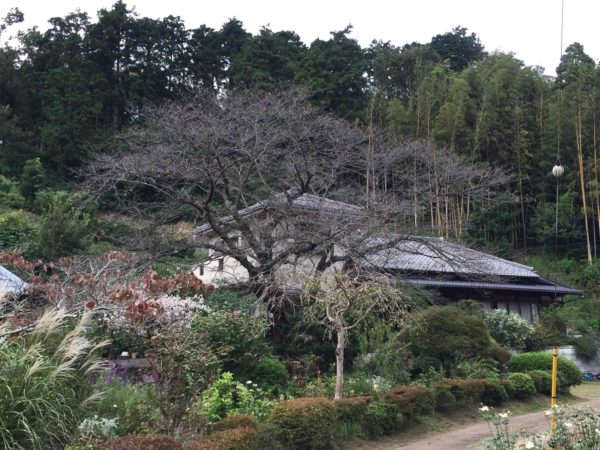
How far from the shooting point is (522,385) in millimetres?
13641

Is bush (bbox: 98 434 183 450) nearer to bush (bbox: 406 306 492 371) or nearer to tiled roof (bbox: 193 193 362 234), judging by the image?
bush (bbox: 406 306 492 371)

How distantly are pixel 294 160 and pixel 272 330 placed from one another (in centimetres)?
426

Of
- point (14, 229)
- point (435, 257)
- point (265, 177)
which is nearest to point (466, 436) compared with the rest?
point (435, 257)

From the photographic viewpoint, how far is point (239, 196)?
55.3 feet

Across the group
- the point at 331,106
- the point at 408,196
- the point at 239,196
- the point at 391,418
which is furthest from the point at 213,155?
the point at 331,106

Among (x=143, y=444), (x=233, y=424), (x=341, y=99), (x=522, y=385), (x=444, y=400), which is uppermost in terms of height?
(x=341, y=99)

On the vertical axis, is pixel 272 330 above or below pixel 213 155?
below

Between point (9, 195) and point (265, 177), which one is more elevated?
point (9, 195)

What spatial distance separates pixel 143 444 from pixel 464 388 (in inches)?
306

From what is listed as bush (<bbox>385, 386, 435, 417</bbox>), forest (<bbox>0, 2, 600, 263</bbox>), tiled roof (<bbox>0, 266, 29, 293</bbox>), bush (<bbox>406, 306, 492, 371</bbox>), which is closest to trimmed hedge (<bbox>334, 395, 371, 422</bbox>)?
bush (<bbox>385, 386, 435, 417</bbox>)

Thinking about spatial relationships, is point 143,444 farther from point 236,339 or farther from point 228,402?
point 236,339

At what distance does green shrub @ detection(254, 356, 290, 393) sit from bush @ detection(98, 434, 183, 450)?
5.70m

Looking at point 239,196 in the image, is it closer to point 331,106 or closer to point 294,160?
point 294,160

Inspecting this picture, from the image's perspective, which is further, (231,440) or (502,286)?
(502,286)
